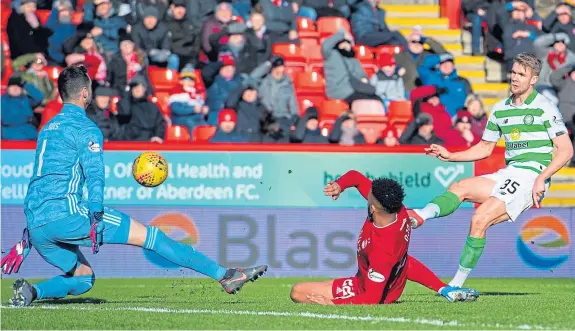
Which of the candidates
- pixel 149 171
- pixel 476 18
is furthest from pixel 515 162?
pixel 476 18

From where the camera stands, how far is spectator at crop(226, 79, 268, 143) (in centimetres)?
1642

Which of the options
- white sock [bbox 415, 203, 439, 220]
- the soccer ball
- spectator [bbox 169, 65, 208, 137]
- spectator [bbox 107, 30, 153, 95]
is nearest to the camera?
the soccer ball

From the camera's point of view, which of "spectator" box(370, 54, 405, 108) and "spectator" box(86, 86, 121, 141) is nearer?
"spectator" box(86, 86, 121, 141)

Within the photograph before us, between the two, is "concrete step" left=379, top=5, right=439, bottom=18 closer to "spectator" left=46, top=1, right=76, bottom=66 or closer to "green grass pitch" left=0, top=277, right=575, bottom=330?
"spectator" left=46, top=1, right=76, bottom=66

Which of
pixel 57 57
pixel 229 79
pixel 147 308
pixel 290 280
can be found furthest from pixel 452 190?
pixel 57 57

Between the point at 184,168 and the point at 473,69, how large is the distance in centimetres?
764

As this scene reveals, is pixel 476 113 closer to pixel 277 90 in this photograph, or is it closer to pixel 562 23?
pixel 277 90

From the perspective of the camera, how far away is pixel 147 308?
890 centimetres

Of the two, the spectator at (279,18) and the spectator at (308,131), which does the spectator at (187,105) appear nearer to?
the spectator at (308,131)

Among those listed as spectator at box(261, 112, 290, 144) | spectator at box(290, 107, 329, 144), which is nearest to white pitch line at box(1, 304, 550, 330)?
spectator at box(261, 112, 290, 144)

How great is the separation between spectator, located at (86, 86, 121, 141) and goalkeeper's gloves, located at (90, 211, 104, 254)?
731 cm

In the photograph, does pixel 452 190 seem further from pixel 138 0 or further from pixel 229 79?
pixel 138 0

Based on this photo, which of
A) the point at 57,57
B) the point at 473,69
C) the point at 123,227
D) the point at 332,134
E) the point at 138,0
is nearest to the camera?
the point at 123,227

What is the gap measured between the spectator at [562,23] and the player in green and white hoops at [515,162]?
10035 mm
